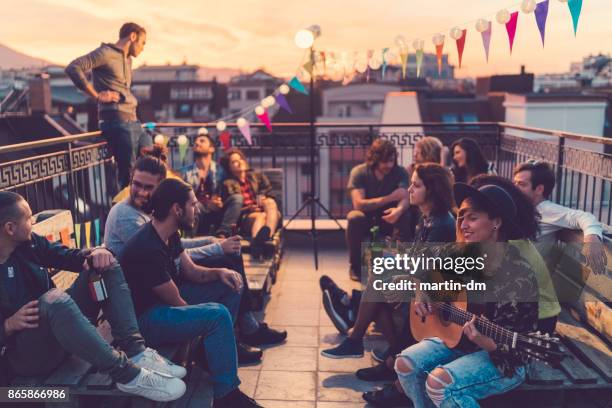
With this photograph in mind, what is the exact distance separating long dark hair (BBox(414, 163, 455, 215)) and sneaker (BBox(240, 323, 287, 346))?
1508mm

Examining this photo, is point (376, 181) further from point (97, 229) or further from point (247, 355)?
point (97, 229)

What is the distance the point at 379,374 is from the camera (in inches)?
136

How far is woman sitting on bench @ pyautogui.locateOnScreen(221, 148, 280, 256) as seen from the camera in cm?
553

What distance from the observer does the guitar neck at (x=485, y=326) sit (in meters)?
2.38

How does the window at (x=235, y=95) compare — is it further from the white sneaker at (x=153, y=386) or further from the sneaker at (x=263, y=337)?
the white sneaker at (x=153, y=386)

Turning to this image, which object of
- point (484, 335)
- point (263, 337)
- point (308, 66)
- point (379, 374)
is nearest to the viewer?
point (484, 335)

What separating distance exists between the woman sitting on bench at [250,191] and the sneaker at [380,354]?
1.83 m

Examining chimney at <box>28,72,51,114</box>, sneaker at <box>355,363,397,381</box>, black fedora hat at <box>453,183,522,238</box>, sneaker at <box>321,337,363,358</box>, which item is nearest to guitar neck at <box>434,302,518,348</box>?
black fedora hat at <box>453,183,522,238</box>

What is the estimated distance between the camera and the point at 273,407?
3.18 metres

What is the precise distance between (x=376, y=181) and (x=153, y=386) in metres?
3.36

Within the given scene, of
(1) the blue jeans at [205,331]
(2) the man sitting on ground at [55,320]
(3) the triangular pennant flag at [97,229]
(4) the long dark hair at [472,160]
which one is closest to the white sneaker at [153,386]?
(2) the man sitting on ground at [55,320]

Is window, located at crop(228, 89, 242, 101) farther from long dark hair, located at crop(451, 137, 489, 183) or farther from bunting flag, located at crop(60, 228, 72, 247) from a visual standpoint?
bunting flag, located at crop(60, 228, 72, 247)

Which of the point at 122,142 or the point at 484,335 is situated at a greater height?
the point at 122,142

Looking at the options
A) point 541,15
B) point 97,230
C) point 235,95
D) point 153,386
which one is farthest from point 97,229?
point 235,95
